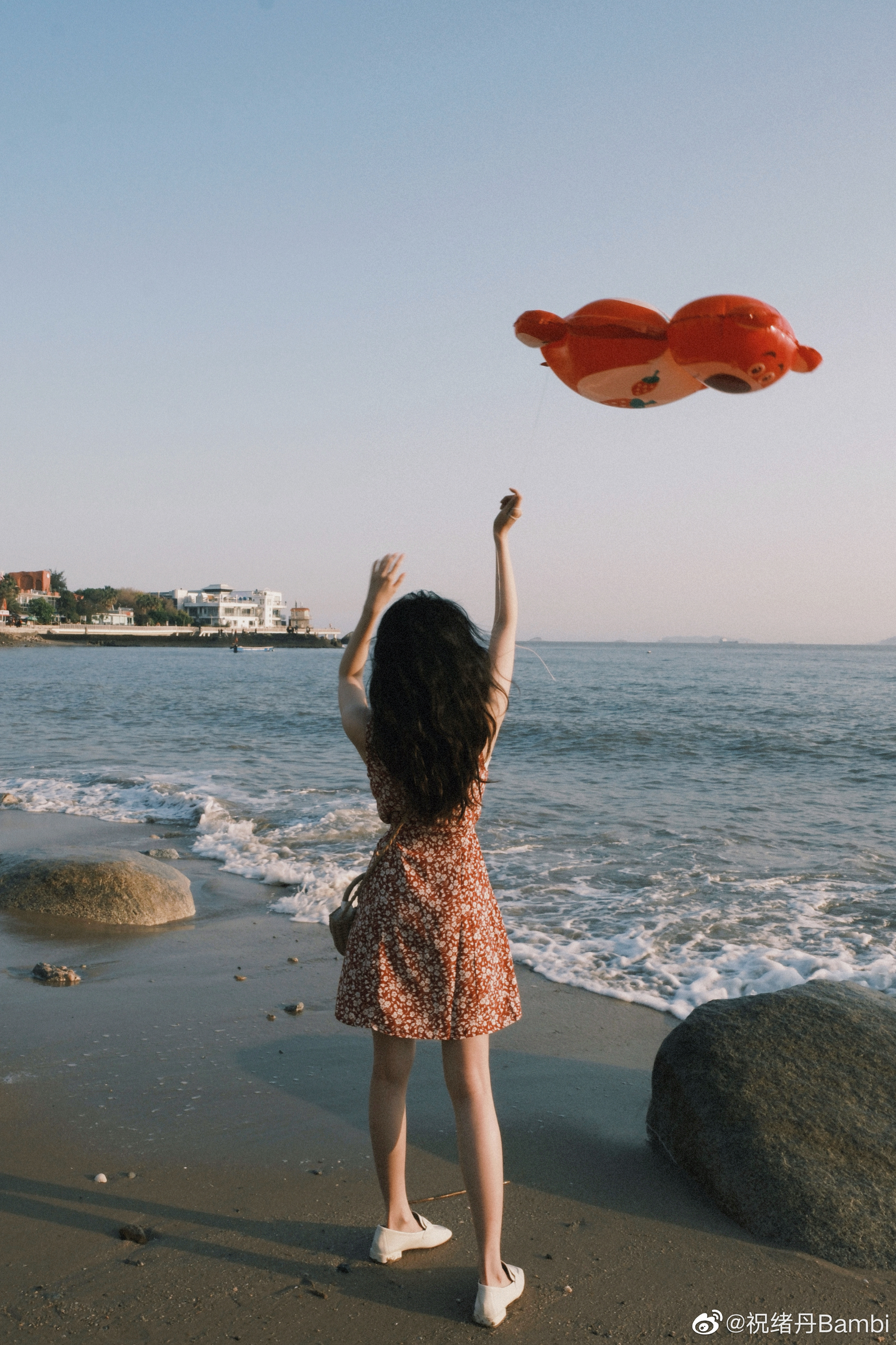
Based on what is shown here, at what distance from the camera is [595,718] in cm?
2436

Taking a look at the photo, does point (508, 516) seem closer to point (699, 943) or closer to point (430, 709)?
point (430, 709)

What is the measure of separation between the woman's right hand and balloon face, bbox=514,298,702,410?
1.38m

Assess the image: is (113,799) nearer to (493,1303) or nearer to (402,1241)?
(402,1241)

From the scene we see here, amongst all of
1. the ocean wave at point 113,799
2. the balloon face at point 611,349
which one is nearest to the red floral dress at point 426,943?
the balloon face at point 611,349

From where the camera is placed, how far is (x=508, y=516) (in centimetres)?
288

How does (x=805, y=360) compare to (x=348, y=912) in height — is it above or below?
above

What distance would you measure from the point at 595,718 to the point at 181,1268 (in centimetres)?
2224

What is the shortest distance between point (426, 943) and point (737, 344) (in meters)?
2.38

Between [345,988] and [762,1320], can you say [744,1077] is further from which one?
[345,988]

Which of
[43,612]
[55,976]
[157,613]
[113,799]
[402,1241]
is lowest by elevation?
[113,799]

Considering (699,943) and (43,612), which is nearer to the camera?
(699,943)

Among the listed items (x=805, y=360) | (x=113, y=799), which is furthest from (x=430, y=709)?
(x=113, y=799)

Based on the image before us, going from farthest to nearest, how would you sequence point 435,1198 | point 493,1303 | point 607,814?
point 607,814, point 435,1198, point 493,1303

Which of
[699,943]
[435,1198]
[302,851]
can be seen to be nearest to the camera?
[435,1198]
